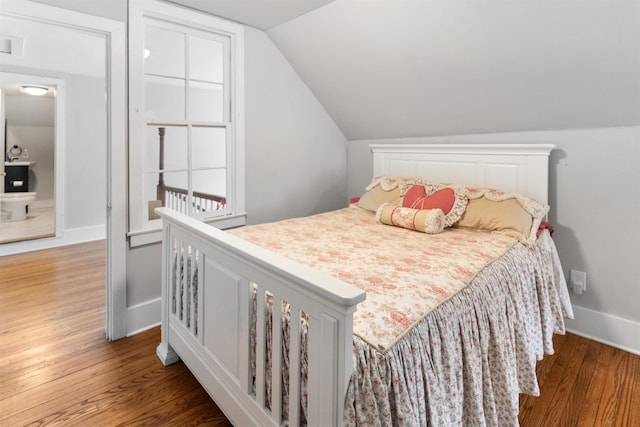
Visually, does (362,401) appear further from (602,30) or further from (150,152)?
(150,152)

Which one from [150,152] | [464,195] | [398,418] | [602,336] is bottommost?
[602,336]

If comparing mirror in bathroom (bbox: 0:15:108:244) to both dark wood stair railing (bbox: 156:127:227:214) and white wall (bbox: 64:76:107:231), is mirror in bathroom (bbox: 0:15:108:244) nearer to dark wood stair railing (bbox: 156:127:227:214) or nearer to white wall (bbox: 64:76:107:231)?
white wall (bbox: 64:76:107:231)

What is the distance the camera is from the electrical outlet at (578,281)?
2.50 meters

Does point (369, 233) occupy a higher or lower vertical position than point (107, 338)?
higher

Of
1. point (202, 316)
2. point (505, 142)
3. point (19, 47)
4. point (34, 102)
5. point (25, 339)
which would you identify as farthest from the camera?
point (34, 102)

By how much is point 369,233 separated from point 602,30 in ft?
5.40

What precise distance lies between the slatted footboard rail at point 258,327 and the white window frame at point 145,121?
540mm

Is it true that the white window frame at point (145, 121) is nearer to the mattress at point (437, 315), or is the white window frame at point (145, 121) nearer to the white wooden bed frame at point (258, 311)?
the white wooden bed frame at point (258, 311)

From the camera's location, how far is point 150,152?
2.68 meters

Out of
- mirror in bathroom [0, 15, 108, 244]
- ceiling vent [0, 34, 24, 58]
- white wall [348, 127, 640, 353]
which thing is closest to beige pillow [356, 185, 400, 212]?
white wall [348, 127, 640, 353]

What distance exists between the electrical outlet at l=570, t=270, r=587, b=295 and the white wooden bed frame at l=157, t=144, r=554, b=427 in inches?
23.0

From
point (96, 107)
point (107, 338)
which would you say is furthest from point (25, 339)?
point (96, 107)

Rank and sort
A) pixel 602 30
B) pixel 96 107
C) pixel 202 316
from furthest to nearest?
pixel 96 107, pixel 602 30, pixel 202 316

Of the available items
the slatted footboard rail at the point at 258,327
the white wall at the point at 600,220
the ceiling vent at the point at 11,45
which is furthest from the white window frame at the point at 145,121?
the white wall at the point at 600,220
